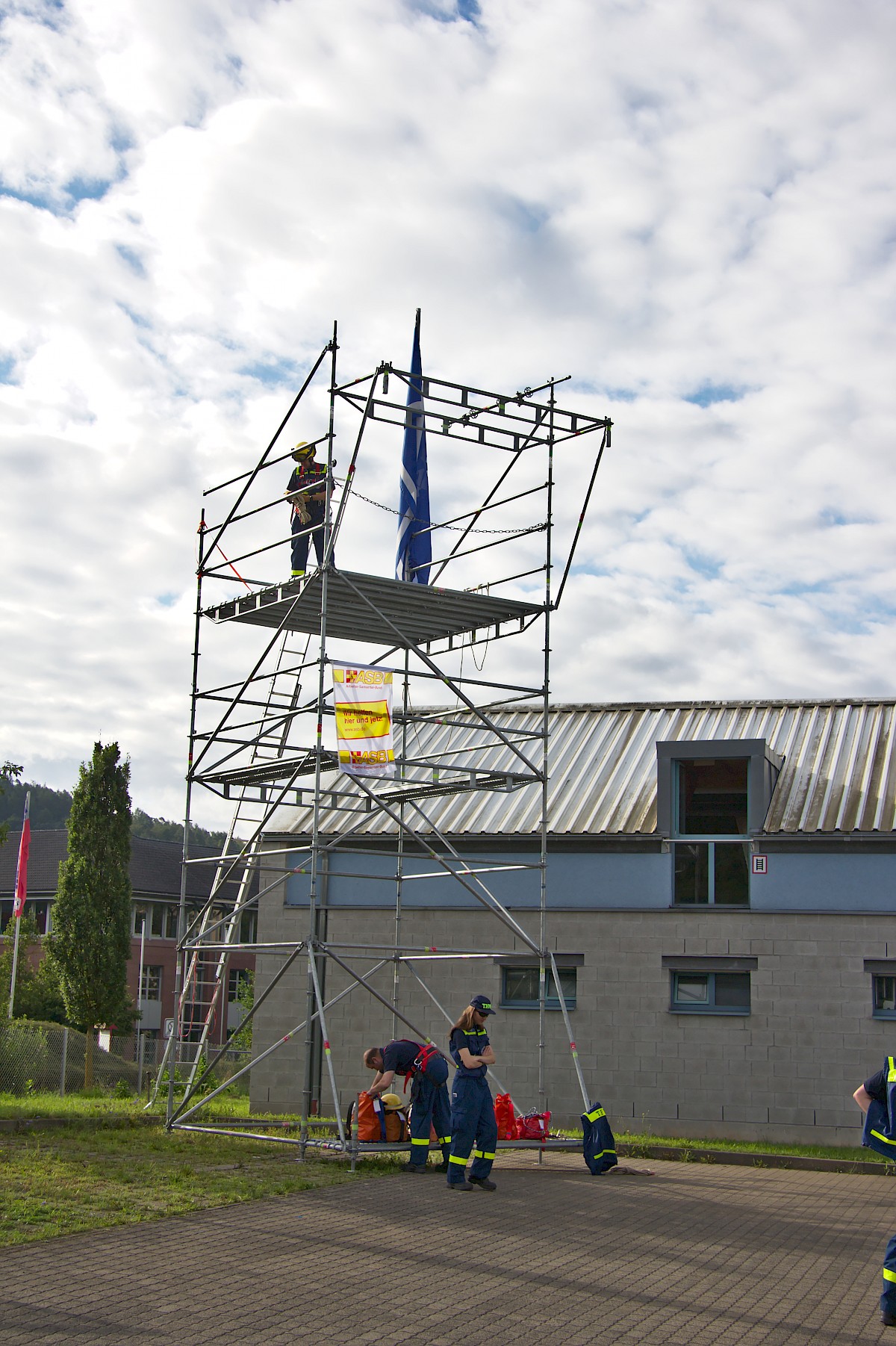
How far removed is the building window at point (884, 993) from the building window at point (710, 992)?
1.71 meters

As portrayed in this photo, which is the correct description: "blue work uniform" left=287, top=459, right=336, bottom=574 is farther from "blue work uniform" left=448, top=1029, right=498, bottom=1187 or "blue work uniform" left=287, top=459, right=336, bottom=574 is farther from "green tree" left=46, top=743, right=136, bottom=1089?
"green tree" left=46, top=743, right=136, bottom=1089

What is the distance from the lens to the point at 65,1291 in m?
7.54

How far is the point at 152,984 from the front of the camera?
162 ft

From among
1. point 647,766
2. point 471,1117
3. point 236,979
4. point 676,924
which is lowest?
point 471,1117

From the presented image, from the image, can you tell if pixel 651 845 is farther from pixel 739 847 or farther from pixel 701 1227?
pixel 701 1227

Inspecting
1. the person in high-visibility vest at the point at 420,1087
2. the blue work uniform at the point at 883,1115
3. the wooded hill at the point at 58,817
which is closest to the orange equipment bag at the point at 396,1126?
the person in high-visibility vest at the point at 420,1087

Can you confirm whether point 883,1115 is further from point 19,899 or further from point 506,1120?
point 19,899

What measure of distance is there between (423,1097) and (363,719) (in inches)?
157

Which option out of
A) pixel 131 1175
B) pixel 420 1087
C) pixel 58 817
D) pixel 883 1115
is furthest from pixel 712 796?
A: pixel 58 817

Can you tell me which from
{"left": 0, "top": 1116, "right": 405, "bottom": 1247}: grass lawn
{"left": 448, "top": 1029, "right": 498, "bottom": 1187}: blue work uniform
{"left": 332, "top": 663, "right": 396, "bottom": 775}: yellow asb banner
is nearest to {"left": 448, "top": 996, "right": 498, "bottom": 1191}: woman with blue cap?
{"left": 448, "top": 1029, "right": 498, "bottom": 1187}: blue work uniform

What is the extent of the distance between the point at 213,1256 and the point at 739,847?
39.5ft

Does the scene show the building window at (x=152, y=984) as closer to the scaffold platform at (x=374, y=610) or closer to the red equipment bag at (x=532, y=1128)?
the scaffold platform at (x=374, y=610)

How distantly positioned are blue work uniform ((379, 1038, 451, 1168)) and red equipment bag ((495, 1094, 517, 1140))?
1.53m

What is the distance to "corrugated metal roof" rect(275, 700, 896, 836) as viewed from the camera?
1905 cm
